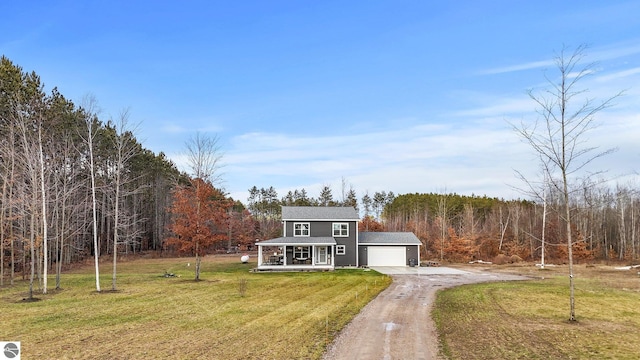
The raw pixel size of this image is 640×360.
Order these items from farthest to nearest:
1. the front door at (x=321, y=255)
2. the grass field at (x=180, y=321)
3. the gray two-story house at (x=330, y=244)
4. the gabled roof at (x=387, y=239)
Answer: the gabled roof at (x=387, y=239)
the front door at (x=321, y=255)
the gray two-story house at (x=330, y=244)
the grass field at (x=180, y=321)

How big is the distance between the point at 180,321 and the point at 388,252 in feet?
98.8

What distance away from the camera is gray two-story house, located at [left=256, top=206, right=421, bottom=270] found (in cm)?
3572

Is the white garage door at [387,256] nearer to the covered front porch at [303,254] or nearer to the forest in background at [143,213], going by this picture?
the covered front porch at [303,254]

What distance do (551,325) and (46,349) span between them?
1341 cm

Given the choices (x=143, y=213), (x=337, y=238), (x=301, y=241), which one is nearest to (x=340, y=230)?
(x=337, y=238)

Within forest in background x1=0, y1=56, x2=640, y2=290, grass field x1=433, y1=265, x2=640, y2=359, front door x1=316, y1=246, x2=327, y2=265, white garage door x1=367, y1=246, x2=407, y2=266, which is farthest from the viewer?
white garage door x1=367, y1=246, x2=407, y2=266

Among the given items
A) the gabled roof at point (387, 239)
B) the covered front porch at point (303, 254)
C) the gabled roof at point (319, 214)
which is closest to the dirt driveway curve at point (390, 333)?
the covered front porch at point (303, 254)

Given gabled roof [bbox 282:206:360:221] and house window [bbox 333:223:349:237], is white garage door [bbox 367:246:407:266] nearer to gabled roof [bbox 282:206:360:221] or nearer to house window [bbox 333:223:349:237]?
house window [bbox 333:223:349:237]

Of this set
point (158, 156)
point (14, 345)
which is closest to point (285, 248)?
point (14, 345)

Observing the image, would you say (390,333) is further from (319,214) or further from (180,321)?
(319,214)

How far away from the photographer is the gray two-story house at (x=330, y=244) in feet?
117

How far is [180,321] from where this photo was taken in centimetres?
1257

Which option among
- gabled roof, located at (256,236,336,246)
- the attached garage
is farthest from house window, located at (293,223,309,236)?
the attached garage

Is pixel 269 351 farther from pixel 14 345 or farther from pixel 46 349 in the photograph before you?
pixel 14 345
